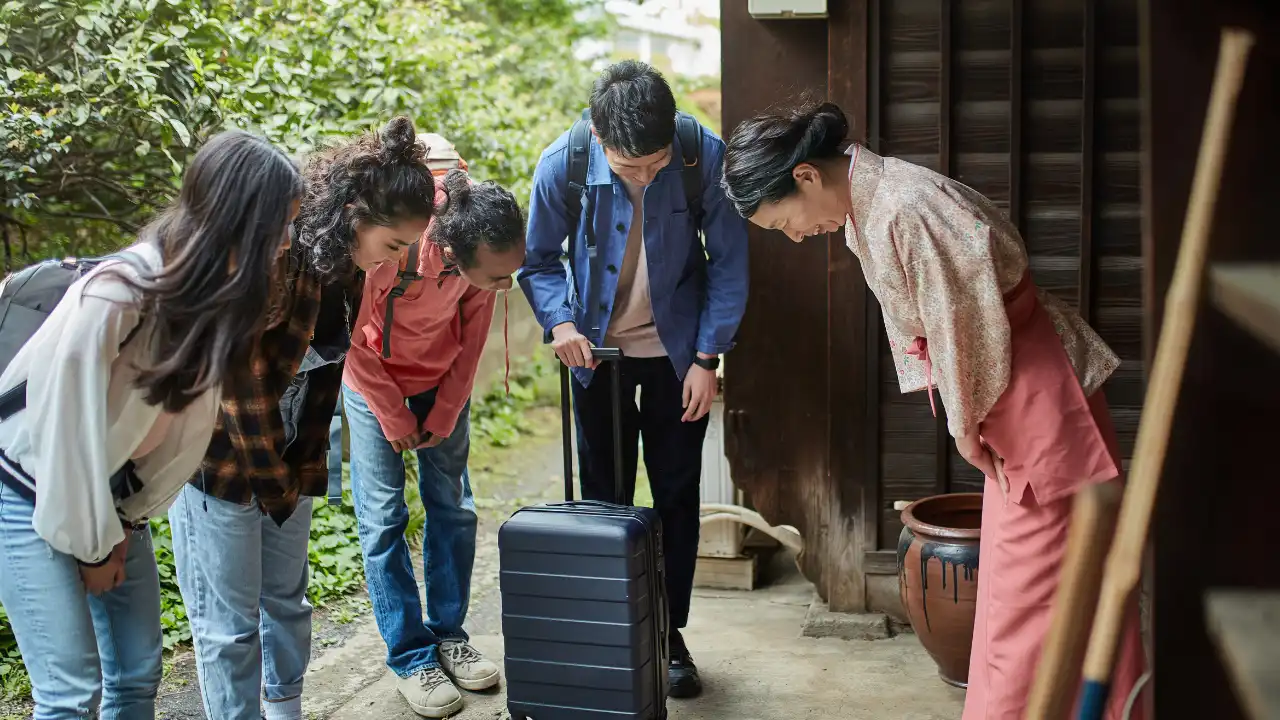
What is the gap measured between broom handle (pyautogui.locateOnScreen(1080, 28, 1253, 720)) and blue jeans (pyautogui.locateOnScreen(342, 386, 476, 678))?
2.60 meters

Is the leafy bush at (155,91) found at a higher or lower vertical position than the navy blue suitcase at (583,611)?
higher

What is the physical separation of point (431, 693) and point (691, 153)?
1.86 meters

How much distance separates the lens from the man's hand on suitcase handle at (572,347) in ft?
11.3

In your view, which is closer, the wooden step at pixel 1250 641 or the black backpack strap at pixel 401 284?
the wooden step at pixel 1250 641

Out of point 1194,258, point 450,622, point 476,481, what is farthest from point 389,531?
point 476,481

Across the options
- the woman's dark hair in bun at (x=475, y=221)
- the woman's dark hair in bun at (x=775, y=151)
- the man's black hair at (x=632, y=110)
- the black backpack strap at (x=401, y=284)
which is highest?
the man's black hair at (x=632, y=110)

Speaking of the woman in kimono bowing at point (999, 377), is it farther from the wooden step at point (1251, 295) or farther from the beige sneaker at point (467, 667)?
the beige sneaker at point (467, 667)

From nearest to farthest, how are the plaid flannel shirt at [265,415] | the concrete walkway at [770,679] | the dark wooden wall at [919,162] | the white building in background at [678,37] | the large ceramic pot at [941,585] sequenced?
1. the plaid flannel shirt at [265,415]
2. the large ceramic pot at [941,585]
3. the concrete walkway at [770,679]
4. the dark wooden wall at [919,162]
5. the white building in background at [678,37]

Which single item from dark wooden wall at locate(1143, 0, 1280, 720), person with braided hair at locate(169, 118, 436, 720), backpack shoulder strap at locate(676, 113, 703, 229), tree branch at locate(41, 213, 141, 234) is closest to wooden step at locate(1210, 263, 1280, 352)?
dark wooden wall at locate(1143, 0, 1280, 720)

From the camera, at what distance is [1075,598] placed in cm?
127

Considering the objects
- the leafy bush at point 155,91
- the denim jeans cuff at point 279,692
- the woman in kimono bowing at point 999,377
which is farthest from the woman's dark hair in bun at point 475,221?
the leafy bush at point 155,91

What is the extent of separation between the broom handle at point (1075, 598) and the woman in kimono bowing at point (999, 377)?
1.17 m

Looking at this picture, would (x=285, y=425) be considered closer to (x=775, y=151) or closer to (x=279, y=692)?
(x=279, y=692)

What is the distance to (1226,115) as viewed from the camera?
1175mm
